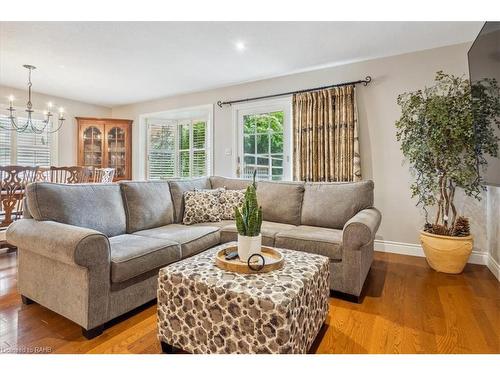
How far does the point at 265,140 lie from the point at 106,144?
3.29m

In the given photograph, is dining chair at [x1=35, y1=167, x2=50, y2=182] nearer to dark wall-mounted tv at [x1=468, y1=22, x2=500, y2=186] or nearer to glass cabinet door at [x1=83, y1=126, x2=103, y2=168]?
glass cabinet door at [x1=83, y1=126, x2=103, y2=168]

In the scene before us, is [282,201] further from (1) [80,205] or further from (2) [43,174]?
(2) [43,174]

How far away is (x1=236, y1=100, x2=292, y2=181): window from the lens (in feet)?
13.2

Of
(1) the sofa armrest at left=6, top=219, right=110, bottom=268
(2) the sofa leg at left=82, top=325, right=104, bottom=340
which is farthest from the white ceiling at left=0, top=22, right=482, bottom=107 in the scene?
(2) the sofa leg at left=82, top=325, right=104, bottom=340

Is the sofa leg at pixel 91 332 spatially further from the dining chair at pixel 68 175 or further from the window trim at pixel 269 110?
the window trim at pixel 269 110

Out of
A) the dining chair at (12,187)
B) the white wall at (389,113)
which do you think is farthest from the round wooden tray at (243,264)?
the dining chair at (12,187)

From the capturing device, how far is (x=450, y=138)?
2537 mm

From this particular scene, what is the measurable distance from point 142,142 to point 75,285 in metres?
4.28

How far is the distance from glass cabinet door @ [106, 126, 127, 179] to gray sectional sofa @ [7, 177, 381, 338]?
305 centimetres

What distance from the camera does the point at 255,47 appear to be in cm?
303

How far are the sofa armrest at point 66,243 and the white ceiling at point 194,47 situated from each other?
1.99 m

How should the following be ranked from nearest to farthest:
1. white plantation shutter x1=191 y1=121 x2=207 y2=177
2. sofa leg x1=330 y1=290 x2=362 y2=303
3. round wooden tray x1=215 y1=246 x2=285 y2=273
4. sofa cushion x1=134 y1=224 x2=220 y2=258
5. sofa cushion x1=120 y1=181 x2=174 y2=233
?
round wooden tray x1=215 y1=246 x2=285 y2=273
sofa leg x1=330 y1=290 x2=362 y2=303
sofa cushion x1=134 y1=224 x2=220 y2=258
sofa cushion x1=120 y1=181 x2=174 y2=233
white plantation shutter x1=191 y1=121 x2=207 y2=177

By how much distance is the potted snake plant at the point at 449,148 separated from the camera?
2.38m
